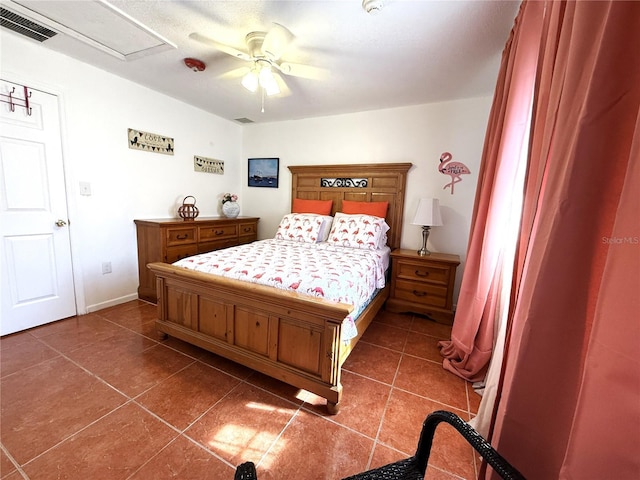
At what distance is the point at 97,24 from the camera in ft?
5.94

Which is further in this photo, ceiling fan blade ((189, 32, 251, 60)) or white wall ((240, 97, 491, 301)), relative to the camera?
white wall ((240, 97, 491, 301))

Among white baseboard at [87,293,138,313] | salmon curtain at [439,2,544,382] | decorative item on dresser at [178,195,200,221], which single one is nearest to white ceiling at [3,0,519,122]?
salmon curtain at [439,2,544,382]

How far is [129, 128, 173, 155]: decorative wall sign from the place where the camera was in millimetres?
2820

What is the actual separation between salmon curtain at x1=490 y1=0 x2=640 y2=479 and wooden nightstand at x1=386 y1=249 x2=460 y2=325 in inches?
78.6

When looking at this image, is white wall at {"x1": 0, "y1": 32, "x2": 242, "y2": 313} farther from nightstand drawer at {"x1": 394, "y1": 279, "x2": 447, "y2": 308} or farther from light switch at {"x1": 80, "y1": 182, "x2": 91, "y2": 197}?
nightstand drawer at {"x1": 394, "y1": 279, "x2": 447, "y2": 308}

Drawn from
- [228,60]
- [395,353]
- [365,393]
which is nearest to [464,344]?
[395,353]

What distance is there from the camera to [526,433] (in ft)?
2.31

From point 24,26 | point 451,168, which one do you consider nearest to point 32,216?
point 24,26

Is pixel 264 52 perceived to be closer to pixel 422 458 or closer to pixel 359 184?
pixel 359 184

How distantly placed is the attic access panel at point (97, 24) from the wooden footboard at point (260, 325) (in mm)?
1712

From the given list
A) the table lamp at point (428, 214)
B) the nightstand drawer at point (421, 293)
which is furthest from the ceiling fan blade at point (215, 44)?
the nightstand drawer at point (421, 293)

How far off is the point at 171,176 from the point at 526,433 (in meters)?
3.75

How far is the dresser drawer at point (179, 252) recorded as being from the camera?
2785 mm

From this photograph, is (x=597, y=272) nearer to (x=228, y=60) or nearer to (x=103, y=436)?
(x=103, y=436)
